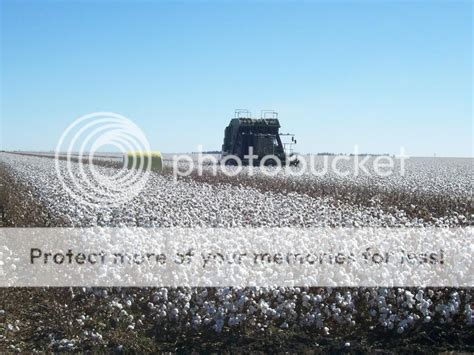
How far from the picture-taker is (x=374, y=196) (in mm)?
19484

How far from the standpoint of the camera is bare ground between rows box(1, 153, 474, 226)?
1598 centimetres

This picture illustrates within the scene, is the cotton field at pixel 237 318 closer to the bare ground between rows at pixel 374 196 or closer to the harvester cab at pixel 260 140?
the bare ground between rows at pixel 374 196

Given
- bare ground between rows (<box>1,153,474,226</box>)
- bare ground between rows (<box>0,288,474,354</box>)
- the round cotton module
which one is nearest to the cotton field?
bare ground between rows (<box>0,288,474,354</box>)

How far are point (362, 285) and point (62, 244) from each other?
573 cm

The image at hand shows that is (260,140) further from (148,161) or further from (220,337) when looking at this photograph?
(220,337)

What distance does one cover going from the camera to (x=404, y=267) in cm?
841

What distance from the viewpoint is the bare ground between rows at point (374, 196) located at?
16.0 meters

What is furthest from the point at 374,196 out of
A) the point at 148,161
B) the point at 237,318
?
the point at 148,161

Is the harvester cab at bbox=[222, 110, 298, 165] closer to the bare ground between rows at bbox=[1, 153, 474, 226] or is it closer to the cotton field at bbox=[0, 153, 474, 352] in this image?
the bare ground between rows at bbox=[1, 153, 474, 226]

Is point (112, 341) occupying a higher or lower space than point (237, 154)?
lower

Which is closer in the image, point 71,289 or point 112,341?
point 112,341

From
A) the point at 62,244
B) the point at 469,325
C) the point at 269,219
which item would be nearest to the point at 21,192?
the point at 62,244

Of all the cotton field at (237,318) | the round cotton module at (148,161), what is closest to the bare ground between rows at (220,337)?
the cotton field at (237,318)

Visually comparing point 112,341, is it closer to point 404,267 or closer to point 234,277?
point 234,277
